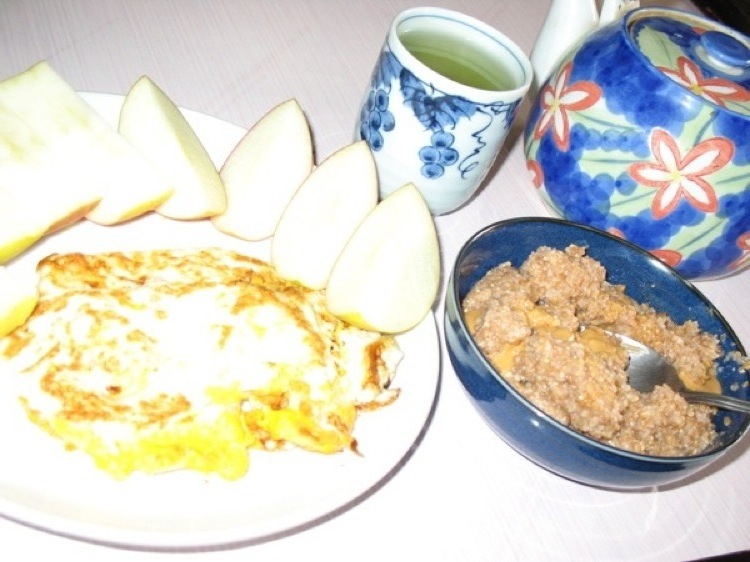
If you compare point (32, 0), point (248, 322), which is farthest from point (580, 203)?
point (32, 0)

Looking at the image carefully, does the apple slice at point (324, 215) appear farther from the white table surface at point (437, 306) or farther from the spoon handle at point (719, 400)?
the spoon handle at point (719, 400)

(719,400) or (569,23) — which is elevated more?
(569,23)

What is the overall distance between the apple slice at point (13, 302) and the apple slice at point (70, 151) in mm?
134

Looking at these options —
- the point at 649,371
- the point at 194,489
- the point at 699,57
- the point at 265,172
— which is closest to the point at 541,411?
the point at 649,371

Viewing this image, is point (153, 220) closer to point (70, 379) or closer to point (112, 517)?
point (70, 379)

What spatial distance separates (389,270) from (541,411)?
0.25 m

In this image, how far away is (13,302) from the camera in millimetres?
718

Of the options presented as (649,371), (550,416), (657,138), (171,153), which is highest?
(171,153)

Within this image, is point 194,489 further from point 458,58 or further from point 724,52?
point 724,52

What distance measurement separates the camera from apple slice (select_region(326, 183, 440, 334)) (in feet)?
2.73

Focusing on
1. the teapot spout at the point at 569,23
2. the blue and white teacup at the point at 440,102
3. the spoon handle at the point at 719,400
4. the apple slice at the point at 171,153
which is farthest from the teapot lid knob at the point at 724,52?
the apple slice at the point at 171,153

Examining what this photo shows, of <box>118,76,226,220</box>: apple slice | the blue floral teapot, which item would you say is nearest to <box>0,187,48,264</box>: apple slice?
<box>118,76,226,220</box>: apple slice

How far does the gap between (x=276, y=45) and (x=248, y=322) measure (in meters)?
0.74

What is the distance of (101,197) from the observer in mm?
851
